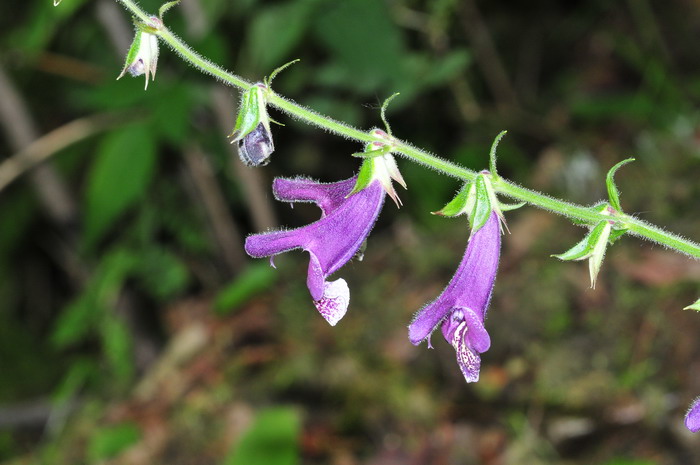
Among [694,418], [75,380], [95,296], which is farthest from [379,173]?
[75,380]

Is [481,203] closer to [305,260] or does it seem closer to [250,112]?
[250,112]

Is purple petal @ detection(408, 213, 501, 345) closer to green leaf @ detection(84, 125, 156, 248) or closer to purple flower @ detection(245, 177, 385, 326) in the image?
purple flower @ detection(245, 177, 385, 326)

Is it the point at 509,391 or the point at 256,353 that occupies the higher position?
the point at 256,353

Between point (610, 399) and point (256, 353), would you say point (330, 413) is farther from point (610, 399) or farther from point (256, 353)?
point (610, 399)

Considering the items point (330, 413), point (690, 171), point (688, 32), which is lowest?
point (330, 413)

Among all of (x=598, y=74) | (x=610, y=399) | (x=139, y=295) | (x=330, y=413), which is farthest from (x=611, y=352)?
(x=598, y=74)

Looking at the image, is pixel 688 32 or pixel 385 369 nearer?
pixel 385 369

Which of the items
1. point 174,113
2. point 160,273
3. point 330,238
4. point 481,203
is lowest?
point 481,203
